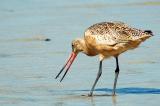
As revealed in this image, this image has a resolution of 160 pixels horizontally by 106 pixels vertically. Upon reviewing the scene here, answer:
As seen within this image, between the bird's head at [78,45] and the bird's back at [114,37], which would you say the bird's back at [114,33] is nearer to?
the bird's back at [114,37]

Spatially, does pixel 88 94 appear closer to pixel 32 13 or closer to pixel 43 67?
pixel 43 67

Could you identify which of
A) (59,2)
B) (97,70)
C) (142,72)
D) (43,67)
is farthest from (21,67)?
(59,2)

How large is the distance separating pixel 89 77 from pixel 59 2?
923 cm

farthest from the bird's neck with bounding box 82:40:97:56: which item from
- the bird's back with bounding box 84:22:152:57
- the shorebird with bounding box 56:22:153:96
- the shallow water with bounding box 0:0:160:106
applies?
the shallow water with bounding box 0:0:160:106

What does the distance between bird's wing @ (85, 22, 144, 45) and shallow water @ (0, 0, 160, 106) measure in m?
0.83

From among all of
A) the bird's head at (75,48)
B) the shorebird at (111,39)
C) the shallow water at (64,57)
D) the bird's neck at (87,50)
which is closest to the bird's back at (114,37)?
the shorebird at (111,39)

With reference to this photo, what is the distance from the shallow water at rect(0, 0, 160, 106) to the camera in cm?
1255

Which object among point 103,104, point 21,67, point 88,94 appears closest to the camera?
point 103,104

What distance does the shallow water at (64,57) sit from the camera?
41.2ft

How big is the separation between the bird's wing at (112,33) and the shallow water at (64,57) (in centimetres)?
83

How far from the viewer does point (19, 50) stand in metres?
17.0

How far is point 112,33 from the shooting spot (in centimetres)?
1323

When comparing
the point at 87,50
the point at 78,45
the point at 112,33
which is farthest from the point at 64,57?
the point at 112,33

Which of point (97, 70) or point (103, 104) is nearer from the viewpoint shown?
point (103, 104)
